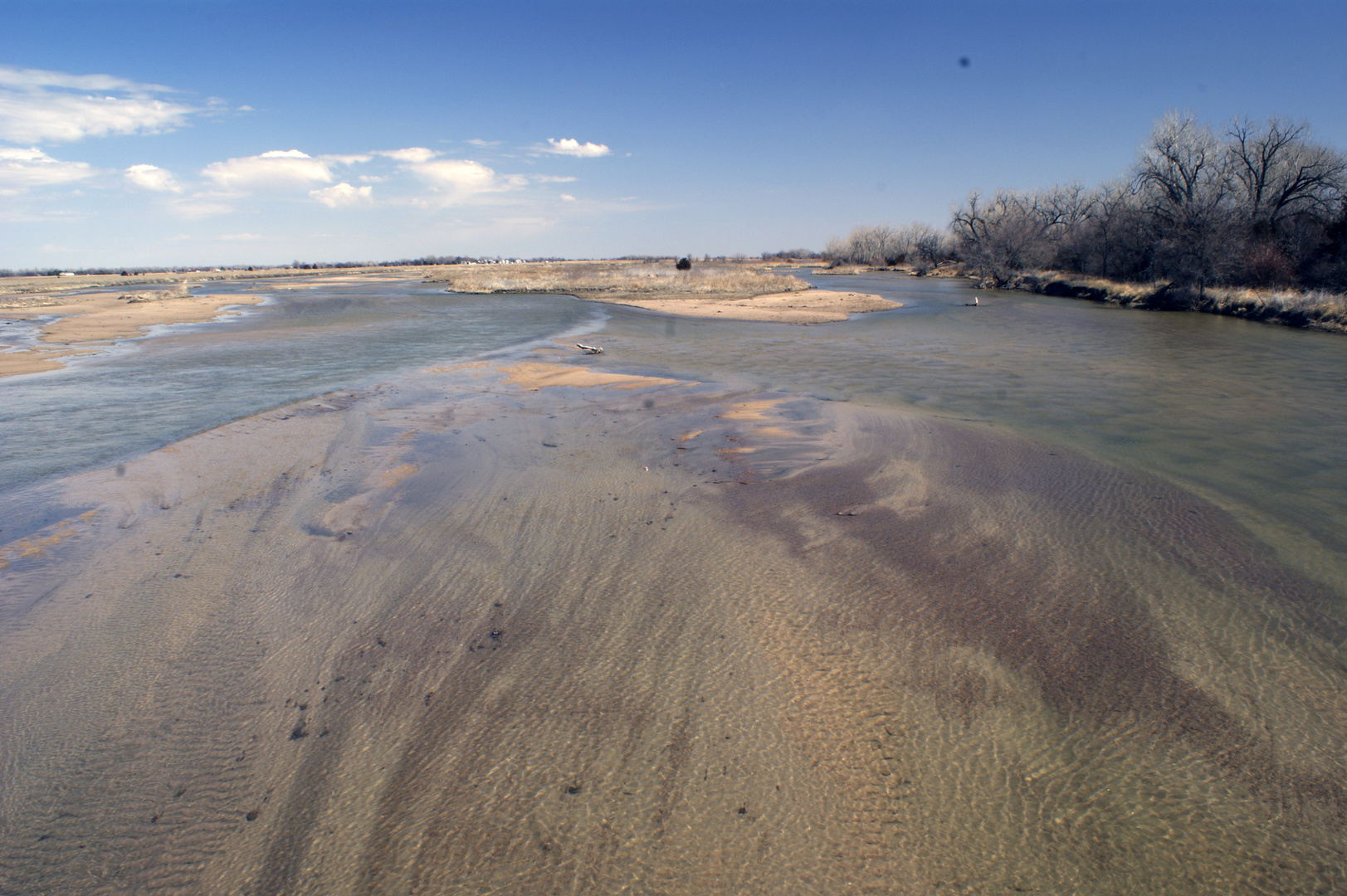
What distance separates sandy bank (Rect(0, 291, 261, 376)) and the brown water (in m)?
15.8

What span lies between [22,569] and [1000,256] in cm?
6295

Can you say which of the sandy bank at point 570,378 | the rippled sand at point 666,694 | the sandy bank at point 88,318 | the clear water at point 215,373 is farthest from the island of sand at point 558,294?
the rippled sand at point 666,694

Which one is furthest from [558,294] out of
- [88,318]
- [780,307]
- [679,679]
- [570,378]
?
[679,679]

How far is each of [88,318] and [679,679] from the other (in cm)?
4007

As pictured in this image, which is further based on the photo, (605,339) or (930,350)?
Result: (605,339)

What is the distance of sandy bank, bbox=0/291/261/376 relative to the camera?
18503 millimetres

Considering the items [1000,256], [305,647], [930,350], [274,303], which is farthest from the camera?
[1000,256]

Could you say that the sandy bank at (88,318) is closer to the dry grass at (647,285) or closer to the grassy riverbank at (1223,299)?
the dry grass at (647,285)

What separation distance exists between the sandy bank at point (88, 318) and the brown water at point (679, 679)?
15.8m

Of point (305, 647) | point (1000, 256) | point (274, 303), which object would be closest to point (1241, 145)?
point (1000, 256)

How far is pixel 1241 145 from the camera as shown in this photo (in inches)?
1433

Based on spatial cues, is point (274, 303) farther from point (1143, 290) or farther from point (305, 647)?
point (1143, 290)

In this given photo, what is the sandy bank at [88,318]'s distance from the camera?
1850 centimetres

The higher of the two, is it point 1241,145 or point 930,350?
point 1241,145
